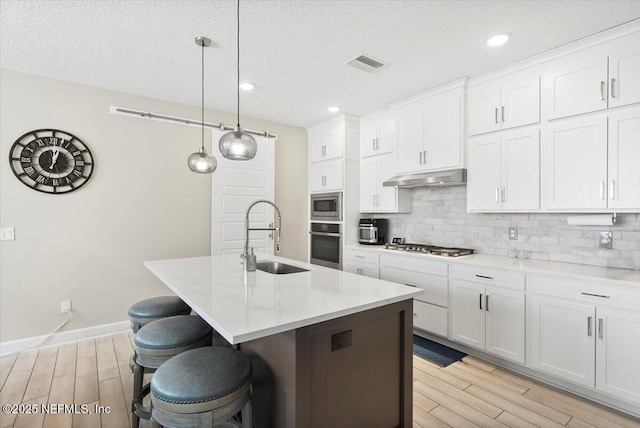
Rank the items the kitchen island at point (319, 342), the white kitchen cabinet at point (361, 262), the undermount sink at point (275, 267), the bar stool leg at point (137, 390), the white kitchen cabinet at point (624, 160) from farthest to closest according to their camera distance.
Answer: the white kitchen cabinet at point (361, 262) → the undermount sink at point (275, 267) → the white kitchen cabinet at point (624, 160) → the bar stool leg at point (137, 390) → the kitchen island at point (319, 342)

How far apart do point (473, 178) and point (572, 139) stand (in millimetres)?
846

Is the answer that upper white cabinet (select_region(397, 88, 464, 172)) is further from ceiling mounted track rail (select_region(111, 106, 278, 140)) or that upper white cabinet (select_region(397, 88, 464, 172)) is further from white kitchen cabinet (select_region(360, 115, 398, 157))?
ceiling mounted track rail (select_region(111, 106, 278, 140))

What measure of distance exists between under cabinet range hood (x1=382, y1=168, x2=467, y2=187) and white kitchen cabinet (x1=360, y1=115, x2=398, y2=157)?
459 mm

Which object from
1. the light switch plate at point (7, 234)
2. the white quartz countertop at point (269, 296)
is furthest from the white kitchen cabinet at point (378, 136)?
the light switch plate at point (7, 234)

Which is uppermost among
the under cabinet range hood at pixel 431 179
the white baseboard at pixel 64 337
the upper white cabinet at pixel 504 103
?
the upper white cabinet at pixel 504 103

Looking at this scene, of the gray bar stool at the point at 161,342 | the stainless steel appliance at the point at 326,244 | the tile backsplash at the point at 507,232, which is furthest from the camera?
the stainless steel appliance at the point at 326,244

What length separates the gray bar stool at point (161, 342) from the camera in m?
1.81

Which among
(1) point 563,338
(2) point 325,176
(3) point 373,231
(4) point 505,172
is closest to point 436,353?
(1) point 563,338

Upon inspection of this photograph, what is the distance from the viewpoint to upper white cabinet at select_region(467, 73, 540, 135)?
9.20ft

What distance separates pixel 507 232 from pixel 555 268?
74 centimetres

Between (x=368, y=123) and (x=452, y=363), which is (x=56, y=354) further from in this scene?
(x=368, y=123)

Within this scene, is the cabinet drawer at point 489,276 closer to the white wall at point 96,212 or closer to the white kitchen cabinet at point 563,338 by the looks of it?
the white kitchen cabinet at point 563,338

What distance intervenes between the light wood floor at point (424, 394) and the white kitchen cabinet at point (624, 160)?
148cm

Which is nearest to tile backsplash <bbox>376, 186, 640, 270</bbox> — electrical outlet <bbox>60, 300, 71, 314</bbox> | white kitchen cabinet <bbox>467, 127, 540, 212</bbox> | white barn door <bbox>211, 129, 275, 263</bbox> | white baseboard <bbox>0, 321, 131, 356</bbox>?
white kitchen cabinet <bbox>467, 127, 540, 212</bbox>
